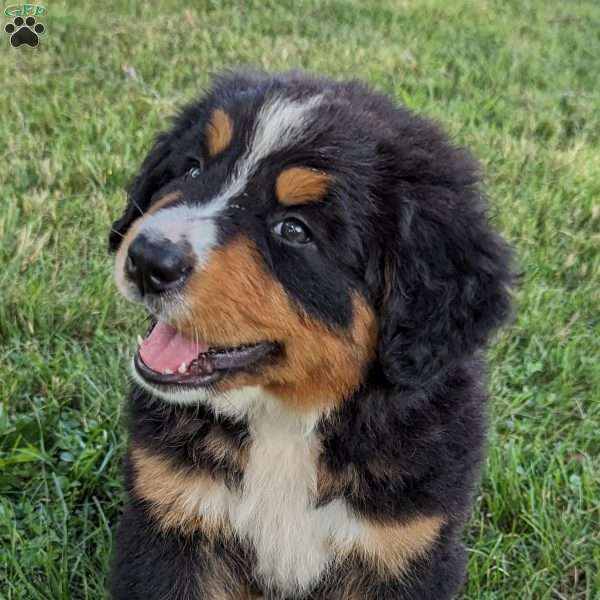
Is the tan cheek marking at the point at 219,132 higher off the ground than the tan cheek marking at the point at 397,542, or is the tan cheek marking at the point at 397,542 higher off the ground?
the tan cheek marking at the point at 219,132

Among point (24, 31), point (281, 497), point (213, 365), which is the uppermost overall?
point (213, 365)

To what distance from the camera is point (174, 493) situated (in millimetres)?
2467

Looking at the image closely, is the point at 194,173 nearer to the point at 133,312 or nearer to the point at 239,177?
the point at 239,177

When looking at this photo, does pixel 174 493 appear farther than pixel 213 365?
Yes

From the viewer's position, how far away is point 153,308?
2141mm

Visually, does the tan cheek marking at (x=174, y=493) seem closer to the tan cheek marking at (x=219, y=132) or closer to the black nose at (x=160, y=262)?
the black nose at (x=160, y=262)

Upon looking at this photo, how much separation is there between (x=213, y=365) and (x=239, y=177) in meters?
0.50

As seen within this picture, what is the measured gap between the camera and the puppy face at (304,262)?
2.11 meters

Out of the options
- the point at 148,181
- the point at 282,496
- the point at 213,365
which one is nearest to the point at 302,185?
the point at 213,365

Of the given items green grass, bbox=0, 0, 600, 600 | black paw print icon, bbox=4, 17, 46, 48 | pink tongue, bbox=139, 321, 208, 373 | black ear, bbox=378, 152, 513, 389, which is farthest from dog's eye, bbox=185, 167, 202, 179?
black paw print icon, bbox=4, 17, 46, 48

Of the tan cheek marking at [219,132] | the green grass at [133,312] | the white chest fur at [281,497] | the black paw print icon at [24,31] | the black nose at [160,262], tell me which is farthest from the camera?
the black paw print icon at [24,31]

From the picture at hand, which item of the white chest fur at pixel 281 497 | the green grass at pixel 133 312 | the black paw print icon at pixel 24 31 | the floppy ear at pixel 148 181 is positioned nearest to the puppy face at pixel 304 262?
the white chest fur at pixel 281 497

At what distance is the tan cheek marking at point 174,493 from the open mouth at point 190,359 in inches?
14.5

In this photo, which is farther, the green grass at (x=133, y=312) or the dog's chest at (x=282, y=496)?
the green grass at (x=133, y=312)
